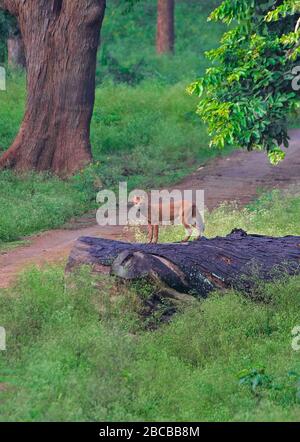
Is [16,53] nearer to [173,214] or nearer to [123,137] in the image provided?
[123,137]

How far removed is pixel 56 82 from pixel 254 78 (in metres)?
5.84

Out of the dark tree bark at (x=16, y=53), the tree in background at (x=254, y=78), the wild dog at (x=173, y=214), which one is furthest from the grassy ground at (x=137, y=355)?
the dark tree bark at (x=16, y=53)

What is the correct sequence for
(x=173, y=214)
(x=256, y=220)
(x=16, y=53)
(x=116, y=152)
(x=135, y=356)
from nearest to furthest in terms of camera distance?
1. (x=135, y=356)
2. (x=173, y=214)
3. (x=256, y=220)
4. (x=116, y=152)
5. (x=16, y=53)

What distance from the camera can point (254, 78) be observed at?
1152cm

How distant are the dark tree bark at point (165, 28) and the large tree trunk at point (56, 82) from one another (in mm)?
14299

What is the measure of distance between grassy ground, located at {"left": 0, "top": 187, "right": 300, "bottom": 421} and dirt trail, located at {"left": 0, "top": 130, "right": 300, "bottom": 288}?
167 cm

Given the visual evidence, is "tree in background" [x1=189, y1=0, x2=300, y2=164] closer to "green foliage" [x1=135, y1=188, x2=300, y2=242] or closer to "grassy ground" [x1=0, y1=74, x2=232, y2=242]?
"green foliage" [x1=135, y1=188, x2=300, y2=242]

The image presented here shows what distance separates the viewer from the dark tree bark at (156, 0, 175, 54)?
30.6 m

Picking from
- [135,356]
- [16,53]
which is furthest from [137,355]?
[16,53]

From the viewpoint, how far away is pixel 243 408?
285 inches

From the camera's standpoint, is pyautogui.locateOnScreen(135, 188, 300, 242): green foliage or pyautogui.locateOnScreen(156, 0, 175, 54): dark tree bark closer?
pyautogui.locateOnScreen(135, 188, 300, 242): green foliage

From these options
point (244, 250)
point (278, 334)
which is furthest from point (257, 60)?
point (278, 334)

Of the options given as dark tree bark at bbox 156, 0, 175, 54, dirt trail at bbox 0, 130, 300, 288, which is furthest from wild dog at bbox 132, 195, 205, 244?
dark tree bark at bbox 156, 0, 175, 54
